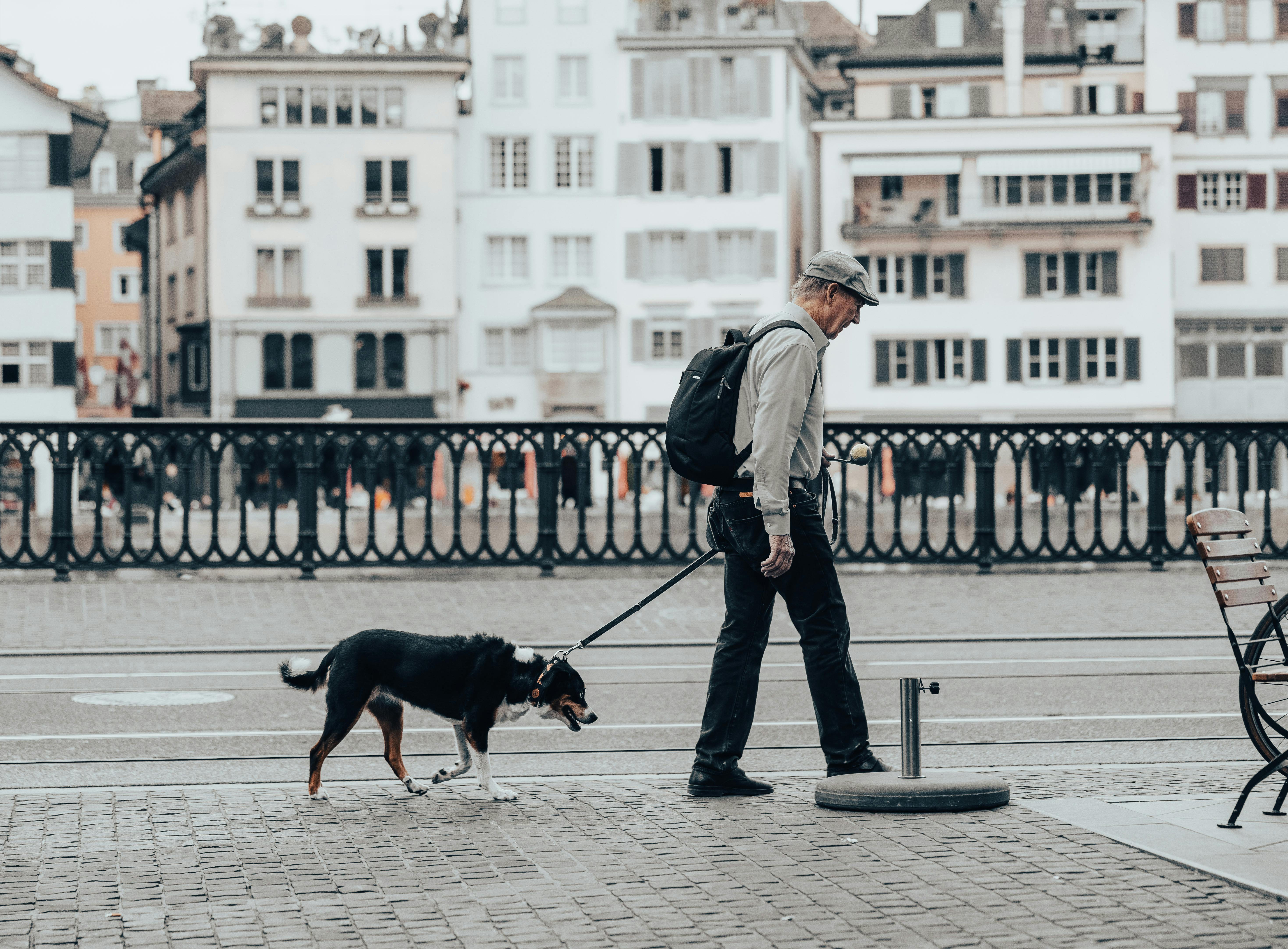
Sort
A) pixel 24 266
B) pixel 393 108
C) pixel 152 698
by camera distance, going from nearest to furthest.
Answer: pixel 152 698, pixel 24 266, pixel 393 108

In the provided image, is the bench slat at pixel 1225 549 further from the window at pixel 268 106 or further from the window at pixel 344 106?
the window at pixel 268 106

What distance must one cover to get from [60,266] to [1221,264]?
1556 inches

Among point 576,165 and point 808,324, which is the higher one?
point 576,165

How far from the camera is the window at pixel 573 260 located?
222 ft

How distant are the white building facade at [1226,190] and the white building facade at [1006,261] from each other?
1541 mm

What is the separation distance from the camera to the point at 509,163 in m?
67.5

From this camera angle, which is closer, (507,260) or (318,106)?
(318,106)

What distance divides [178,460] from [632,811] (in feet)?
35.5

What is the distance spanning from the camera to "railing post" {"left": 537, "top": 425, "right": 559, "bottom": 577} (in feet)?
55.6

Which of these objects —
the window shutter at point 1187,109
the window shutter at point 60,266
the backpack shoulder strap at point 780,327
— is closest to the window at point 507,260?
the window shutter at point 60,266

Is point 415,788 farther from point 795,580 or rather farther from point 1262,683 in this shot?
point 1262,683

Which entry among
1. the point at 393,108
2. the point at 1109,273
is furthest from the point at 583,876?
the point at 1109,273

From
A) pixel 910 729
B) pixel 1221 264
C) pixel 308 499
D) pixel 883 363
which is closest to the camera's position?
pixel 910 729

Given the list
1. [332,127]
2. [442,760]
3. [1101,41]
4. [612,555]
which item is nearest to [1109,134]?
[1101,41]
